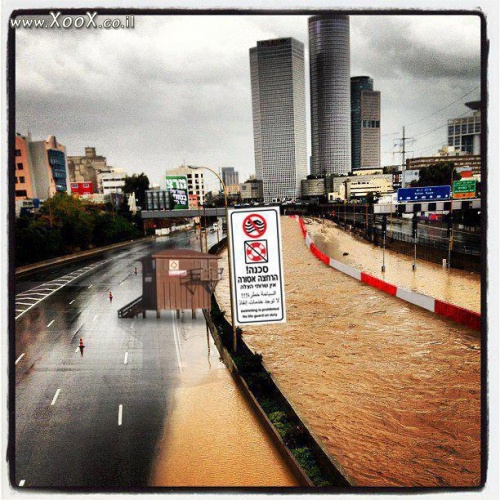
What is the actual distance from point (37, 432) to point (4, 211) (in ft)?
8.43

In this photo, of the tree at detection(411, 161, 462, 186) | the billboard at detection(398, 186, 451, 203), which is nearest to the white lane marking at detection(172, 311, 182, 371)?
the billboard at detection(398, 186, 451, 203)

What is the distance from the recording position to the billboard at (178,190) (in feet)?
14.6

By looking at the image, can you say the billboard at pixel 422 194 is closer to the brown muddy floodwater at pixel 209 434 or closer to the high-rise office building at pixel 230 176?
the high-rise office building at pixel 230 176

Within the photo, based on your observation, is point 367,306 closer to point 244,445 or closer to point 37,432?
point 244,445

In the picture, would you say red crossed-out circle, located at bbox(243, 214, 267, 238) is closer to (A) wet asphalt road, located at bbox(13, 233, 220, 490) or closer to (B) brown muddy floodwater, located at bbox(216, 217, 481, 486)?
(B) brown muddy floodwater, located at bbox(216, 217, 481, 486)

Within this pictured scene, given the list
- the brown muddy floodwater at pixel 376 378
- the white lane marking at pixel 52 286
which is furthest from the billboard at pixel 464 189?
the white lane marking at pixel 52 286

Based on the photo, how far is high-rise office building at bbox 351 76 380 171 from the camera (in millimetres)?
4203

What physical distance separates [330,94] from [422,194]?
1.72m

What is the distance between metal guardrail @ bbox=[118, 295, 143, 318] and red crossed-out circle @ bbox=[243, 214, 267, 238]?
65.7 inches

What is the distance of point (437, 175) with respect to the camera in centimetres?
470

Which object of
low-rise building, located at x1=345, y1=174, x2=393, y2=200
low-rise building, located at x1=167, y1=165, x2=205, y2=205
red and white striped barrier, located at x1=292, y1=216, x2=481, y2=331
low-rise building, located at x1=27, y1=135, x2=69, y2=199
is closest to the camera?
low-rise building, located at x1=27, y1=135, x2=69, y2=199

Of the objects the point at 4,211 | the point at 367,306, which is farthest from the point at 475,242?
the point at 367,306

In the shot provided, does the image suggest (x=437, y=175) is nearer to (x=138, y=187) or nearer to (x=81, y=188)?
(x=138, y=187)

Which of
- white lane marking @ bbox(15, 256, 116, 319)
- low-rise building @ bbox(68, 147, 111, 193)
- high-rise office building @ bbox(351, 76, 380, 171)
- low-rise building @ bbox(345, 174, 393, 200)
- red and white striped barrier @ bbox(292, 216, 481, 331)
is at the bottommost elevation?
red and white striped barrier @ bbox(292, 216, 481, 331)
